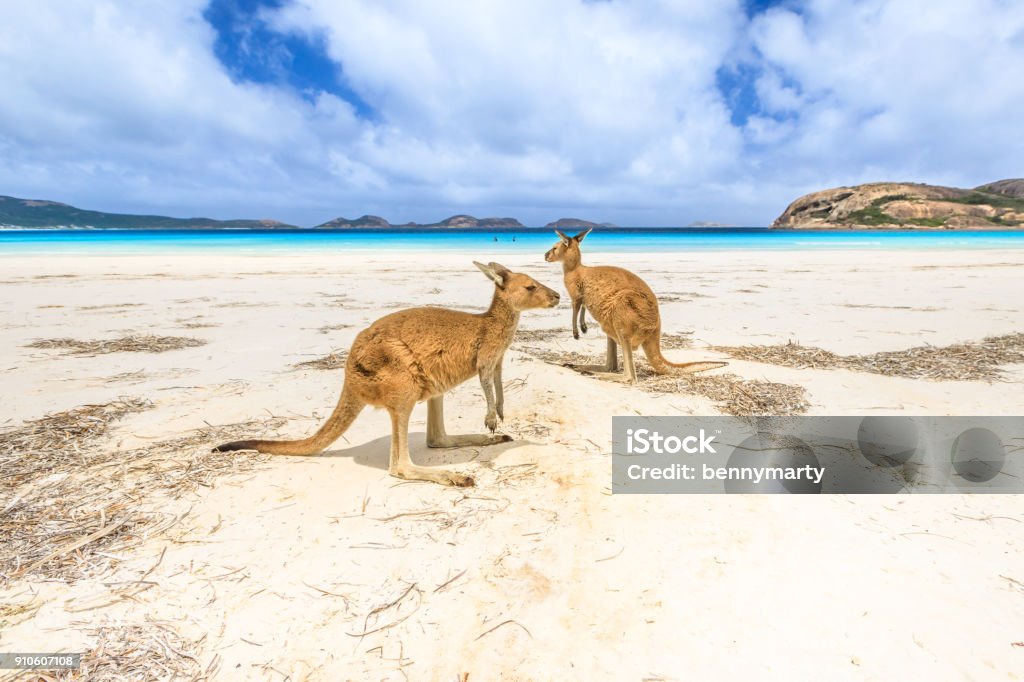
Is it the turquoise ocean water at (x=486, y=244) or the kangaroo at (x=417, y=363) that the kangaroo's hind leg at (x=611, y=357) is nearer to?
the kangaroo at (x=417, y=363)

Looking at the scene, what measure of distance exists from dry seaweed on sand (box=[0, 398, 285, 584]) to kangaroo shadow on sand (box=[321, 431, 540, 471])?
647 mm

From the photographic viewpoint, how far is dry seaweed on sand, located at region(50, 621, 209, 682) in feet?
6.09

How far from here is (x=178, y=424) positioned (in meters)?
4.10

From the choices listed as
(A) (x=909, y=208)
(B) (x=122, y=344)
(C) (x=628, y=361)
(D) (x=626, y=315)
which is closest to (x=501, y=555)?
(C) (x=628, y=361)

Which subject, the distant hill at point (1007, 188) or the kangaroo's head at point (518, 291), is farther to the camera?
the distant hill at point (1007, 188)

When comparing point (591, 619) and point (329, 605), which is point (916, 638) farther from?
point (329, 605)

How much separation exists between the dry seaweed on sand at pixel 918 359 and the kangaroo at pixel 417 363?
3.69 meters

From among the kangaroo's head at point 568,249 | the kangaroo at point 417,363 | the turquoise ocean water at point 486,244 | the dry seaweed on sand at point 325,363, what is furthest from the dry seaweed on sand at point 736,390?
the turquoise ocean water at point 486,244

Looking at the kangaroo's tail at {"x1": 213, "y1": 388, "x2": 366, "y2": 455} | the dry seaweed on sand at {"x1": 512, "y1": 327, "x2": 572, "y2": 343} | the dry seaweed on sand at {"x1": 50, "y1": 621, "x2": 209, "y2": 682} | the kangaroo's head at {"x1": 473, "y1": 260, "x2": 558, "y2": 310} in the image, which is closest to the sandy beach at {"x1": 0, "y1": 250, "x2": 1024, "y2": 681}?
the dry seaweed on sand at {"x1": 50, "y1": 621, "x2": 209, "y2": 682}

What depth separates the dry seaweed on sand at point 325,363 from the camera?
5.78 m

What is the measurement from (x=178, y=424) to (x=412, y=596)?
9.63 ft

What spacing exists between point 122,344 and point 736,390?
752cm

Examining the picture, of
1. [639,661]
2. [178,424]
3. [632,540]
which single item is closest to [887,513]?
[632,540]

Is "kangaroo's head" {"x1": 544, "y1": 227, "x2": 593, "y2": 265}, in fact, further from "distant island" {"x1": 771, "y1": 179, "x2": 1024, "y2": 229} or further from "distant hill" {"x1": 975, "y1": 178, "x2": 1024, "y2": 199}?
"distant hill" {"x1": 975, "y1": 178, "x2": 1024, "y2": 199}
